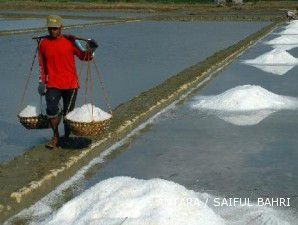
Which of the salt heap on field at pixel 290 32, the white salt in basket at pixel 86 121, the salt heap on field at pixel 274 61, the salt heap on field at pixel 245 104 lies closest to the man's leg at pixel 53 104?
the white salt in basket at pixel 86 121

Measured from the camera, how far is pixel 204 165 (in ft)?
17.5

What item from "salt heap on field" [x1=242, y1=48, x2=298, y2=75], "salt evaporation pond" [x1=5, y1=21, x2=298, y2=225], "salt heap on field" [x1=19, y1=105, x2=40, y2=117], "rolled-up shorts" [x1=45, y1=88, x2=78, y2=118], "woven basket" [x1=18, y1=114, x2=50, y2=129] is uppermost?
"rolled-up shorts" [x1=45, y1=88, x2=78, y2=118]

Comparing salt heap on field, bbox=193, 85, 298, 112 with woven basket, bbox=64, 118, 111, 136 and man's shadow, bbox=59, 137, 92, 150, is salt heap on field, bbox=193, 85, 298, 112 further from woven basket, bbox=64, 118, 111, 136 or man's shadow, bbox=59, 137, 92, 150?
woven basket, bbox=64, 118, 111, 136

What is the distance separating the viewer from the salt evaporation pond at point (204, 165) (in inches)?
162

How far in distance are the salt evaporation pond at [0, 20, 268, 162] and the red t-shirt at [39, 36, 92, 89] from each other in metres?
0.88

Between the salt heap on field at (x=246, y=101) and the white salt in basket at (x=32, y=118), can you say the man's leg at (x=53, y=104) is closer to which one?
the white salt in basket at (x=32, y=118)

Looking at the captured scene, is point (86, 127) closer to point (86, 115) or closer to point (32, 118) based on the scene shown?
point (86, 115)

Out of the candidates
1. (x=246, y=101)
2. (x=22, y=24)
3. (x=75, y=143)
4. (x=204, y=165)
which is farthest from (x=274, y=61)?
(x=22, y=24)

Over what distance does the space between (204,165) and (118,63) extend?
791 cm

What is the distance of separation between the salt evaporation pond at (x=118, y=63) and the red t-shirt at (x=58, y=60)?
0.88m

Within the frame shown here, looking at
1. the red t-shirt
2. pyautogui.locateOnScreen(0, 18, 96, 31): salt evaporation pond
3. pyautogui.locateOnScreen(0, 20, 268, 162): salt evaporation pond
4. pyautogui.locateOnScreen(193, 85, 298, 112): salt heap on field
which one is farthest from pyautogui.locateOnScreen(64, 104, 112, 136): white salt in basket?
pyautogui.locateOnScreen(0, 18, 96, 31): salt evaporation pond

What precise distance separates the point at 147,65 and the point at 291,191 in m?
8.36

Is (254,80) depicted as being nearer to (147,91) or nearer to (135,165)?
(147,91)

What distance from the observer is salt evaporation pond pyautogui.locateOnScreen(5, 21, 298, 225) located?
412cm
